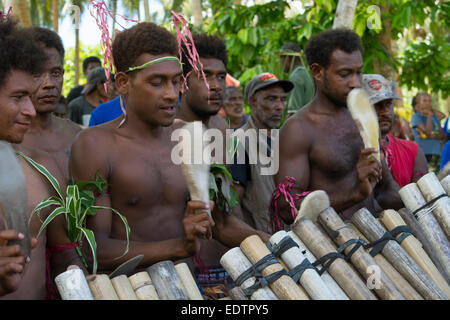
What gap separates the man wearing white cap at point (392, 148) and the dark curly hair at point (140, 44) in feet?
6.27

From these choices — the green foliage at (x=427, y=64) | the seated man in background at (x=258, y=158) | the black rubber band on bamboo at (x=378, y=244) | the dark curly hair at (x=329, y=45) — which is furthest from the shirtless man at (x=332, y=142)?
the green foliage at (x=427, y=64)

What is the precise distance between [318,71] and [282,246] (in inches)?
70.7

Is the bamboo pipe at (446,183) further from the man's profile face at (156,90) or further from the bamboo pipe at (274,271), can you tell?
the man's profile face at (156,90)

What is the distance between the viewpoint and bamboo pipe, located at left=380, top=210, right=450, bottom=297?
3.26 meters

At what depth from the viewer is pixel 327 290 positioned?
9.44 ft

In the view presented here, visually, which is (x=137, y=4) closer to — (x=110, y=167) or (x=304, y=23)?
(x=304, y=23)

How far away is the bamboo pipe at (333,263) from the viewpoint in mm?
2934

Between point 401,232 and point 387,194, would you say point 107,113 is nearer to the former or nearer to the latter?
point 387,194

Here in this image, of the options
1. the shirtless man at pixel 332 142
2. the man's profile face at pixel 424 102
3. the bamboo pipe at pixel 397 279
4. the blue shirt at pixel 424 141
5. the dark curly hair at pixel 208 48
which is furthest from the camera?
the man's profile face at pixel 424 102

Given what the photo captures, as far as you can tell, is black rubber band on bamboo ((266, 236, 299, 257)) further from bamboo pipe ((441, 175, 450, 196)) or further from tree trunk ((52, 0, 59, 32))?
tree trunk ((52, 0, 59, 32))

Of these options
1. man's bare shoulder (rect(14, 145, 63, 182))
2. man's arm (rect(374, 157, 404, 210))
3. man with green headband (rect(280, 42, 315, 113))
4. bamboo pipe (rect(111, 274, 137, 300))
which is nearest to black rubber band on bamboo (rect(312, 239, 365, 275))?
bamboo pipe (rect(111, 274, 137, 300))
